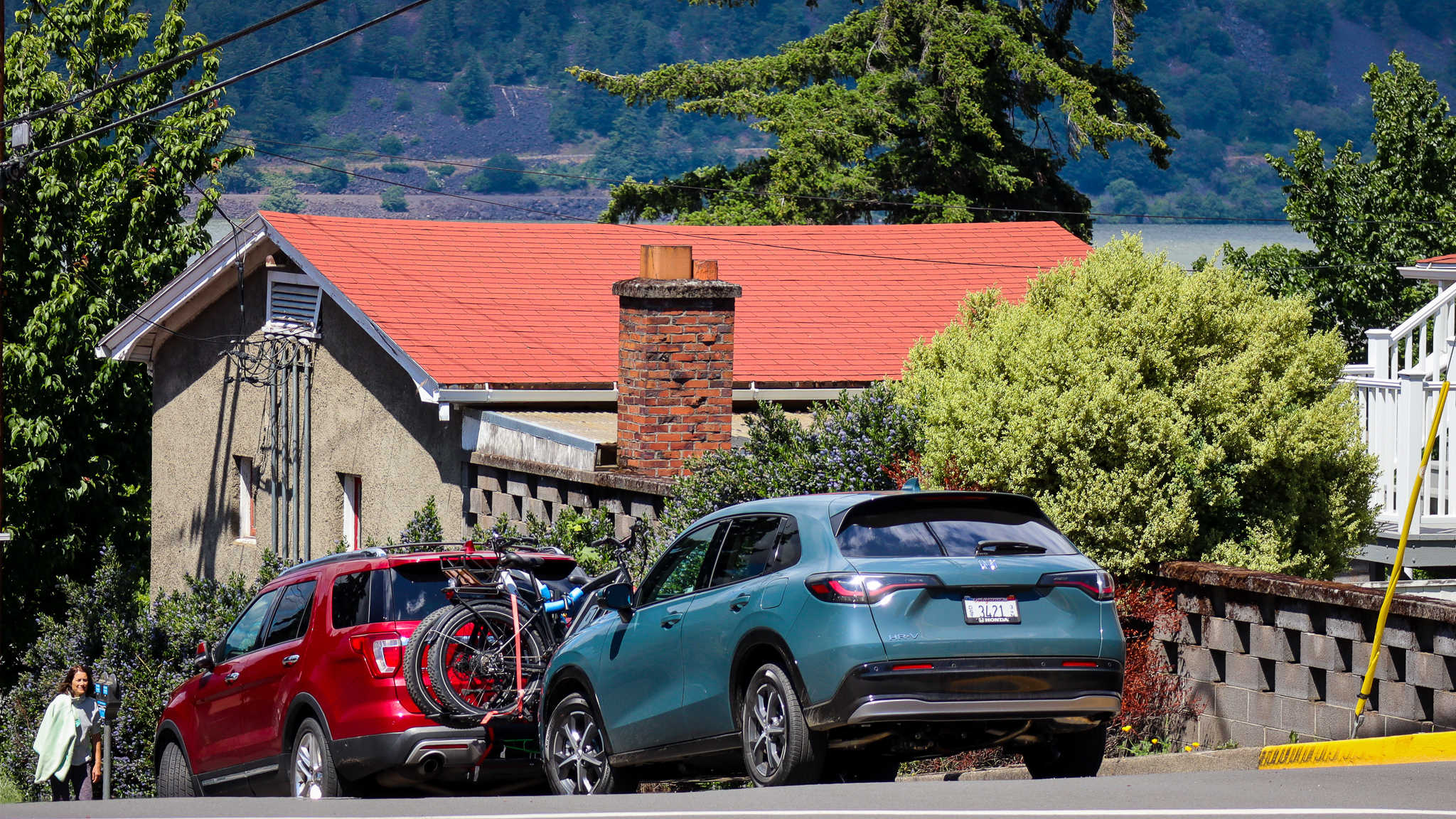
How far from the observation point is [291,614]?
1148 cm

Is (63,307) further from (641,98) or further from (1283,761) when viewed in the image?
(1283,761)

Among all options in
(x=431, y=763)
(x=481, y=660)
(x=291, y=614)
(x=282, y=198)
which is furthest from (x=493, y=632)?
(x=282, y=198)

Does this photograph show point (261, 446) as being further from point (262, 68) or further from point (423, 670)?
point (423, 670)

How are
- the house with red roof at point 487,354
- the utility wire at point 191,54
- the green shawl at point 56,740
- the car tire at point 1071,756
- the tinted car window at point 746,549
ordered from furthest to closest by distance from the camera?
the house with red roof at point 487,354
the green shawl at point 56,740
the utility wire at point 191,54
the car tire at point 1071,756
the tinted car window at point 746,549

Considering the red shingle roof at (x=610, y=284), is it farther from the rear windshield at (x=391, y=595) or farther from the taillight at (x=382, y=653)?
the taillight at (x=382, y=653)

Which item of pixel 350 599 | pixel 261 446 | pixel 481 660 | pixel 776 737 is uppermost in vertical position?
pixel 261 446

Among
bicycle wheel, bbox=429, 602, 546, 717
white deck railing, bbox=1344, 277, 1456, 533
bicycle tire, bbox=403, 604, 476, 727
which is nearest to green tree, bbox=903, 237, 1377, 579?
white deck railing, bbox=1344, 277, 1456, 533

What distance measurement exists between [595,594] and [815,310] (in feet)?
40.8

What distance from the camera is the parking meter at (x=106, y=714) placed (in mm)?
14281

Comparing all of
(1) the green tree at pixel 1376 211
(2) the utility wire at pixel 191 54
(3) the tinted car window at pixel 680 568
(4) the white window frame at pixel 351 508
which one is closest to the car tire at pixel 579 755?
(3) the tinted car window at pixel 680 568

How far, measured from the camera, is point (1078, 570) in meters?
8.43

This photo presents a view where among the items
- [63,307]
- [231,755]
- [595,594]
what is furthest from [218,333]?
[595,594]

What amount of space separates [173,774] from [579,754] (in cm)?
448

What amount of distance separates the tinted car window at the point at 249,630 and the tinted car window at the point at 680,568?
343cm
